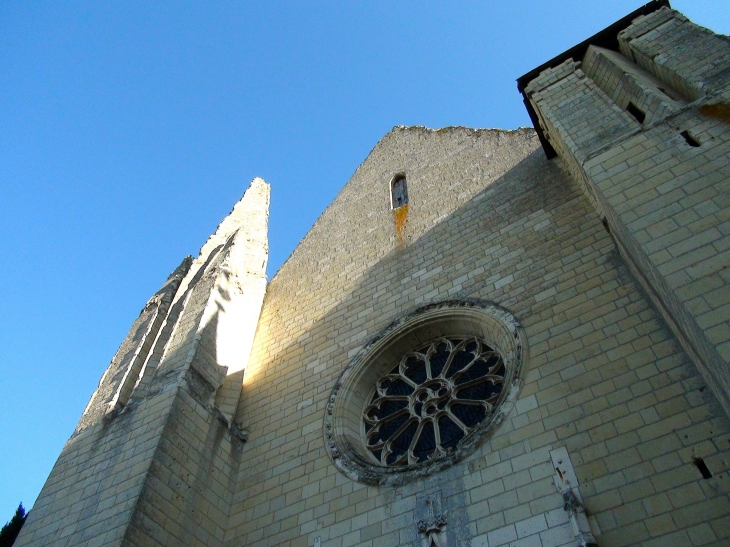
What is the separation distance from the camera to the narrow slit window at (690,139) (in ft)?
18.7

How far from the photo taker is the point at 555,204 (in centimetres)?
855

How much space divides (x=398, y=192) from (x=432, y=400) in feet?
18.0

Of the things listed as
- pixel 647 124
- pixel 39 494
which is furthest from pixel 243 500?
pixel 647 124

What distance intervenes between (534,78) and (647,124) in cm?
309

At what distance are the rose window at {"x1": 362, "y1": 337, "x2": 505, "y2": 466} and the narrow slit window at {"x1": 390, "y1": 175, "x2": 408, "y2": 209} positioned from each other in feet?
13.1

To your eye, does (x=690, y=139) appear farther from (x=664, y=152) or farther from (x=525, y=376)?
(x=525, y=376)

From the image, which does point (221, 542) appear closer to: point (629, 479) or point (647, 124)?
point (629, 479)

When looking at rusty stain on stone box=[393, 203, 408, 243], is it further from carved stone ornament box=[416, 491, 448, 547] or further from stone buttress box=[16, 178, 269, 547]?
carved stone ornament box=[416, 491, 448, 547]

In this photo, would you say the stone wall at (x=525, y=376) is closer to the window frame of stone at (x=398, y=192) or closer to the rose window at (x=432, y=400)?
the window frame of stone at (x=398, y=192)

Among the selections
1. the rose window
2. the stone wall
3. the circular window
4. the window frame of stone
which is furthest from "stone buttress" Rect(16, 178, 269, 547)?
the window frame of stone

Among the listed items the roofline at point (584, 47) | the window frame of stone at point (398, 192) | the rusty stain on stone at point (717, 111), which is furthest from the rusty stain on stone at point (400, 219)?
the rusty stain on stone at point (717, 111)

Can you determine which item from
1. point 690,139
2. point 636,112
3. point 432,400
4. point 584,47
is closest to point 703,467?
point 690,139

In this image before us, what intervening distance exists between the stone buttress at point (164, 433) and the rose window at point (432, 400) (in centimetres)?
204

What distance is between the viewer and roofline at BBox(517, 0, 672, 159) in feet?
28.3
